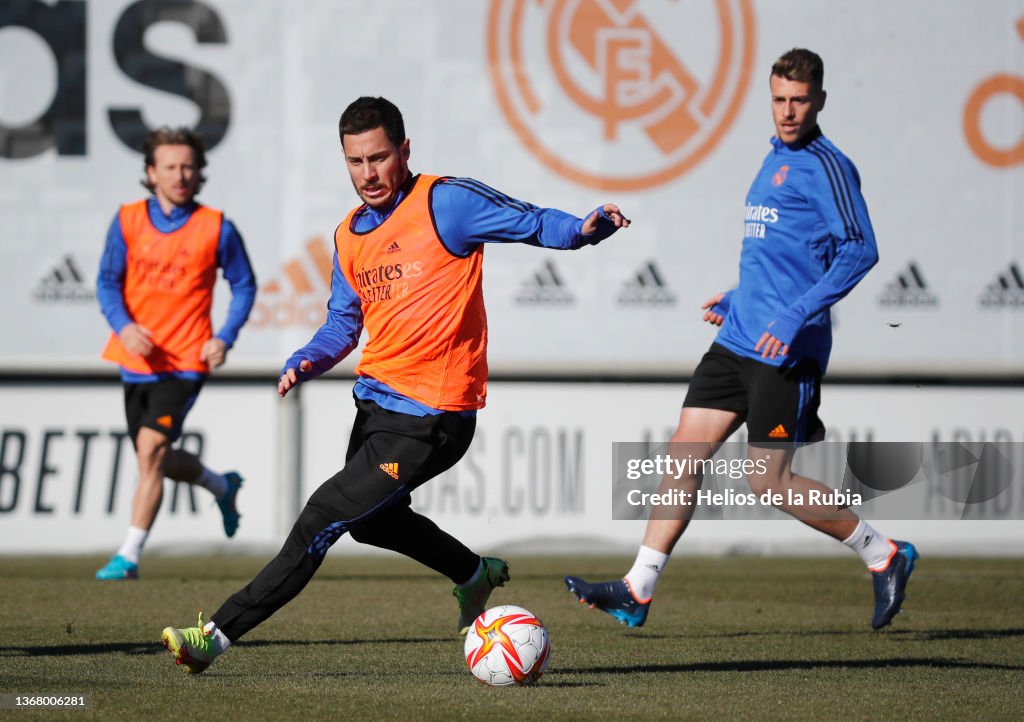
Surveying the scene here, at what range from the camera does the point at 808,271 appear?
7023 mm

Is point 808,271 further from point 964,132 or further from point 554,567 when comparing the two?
point 964,132

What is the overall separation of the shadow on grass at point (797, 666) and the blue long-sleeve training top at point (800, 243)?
1203 mm

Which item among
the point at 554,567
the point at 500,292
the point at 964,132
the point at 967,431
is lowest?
the point at 554,567

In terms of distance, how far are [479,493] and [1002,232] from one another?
4.32m

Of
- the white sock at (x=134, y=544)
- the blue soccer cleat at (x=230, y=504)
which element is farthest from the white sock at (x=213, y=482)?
the white sock at (x=134, y=544)

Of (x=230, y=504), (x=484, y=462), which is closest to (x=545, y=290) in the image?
(x=484, y=462)

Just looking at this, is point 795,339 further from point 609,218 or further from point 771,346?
point 609,218

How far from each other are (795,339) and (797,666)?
1293 millimetres

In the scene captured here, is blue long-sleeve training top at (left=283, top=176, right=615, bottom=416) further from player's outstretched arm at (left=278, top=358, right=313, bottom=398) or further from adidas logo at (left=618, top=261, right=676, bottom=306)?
adidas logo at (left=618, top=261, right=676, bottom=306)

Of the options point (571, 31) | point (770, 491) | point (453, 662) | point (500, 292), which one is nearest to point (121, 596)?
point (453, 662)

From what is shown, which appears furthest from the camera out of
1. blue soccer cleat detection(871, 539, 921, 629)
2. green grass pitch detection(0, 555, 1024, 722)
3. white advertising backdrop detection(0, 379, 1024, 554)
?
white advertising backdrop detection(0, 379, 1024, 554)

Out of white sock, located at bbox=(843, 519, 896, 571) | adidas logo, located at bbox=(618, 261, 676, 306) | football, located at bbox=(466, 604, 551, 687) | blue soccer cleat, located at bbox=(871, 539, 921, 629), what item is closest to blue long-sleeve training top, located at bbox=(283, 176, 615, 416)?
football, located at bbox=(466, 604, 551, 687)

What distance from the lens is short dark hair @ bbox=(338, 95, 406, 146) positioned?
5.81 metres

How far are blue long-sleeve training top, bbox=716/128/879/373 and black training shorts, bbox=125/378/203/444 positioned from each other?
3.77 meters
